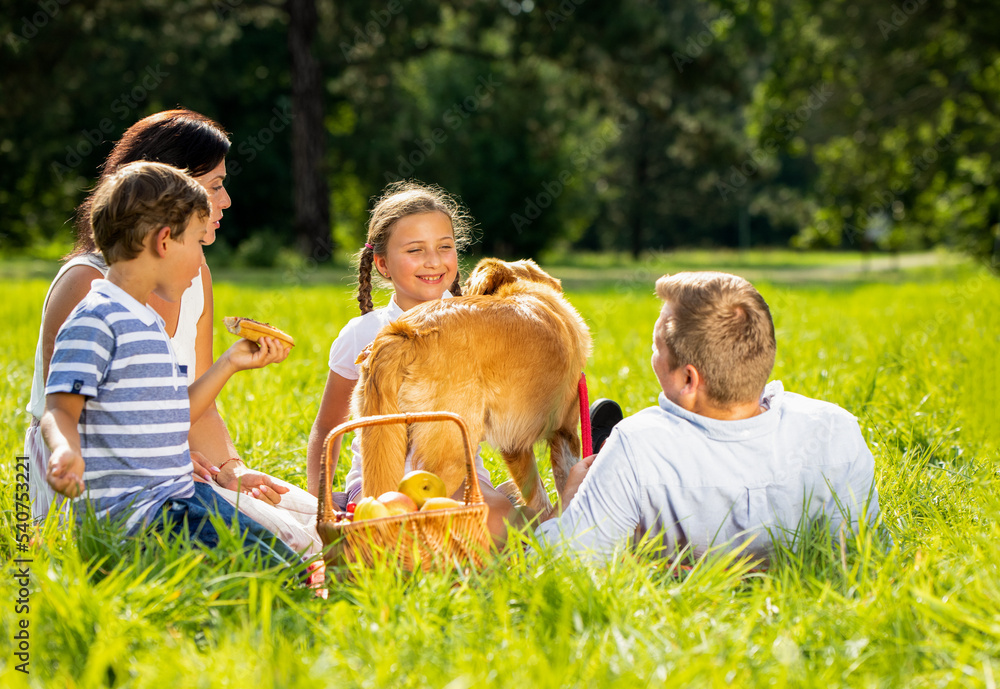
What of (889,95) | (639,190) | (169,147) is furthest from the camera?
(639,190)

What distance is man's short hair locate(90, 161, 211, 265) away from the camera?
7.36 ft

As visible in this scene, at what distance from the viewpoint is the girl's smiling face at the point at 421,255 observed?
3.30m

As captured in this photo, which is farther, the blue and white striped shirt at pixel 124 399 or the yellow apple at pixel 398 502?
the yellow apple at pixel 398 502

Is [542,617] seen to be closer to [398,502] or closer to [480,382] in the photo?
[398,502]

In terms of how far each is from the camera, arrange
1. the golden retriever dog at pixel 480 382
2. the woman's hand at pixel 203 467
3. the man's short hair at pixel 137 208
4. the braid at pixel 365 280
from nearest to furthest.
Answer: the man's short hair at pixel 137 208 → the golden retriever dog at pixel 480 382 → the woman's hand at pixel 203 467 → the braid at pixel 365 280

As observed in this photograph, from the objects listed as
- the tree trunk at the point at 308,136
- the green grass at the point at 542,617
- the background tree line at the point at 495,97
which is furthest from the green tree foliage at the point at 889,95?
the green grass at the point at 542,617

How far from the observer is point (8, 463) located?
3.26 m

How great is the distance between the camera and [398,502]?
7.65 feet

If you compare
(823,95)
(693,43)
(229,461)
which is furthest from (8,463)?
(823,95)

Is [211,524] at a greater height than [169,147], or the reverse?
→ [169,147]

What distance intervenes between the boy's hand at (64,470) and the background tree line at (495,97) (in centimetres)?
806

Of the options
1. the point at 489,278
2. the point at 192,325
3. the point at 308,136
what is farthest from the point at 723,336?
the point at 308,136

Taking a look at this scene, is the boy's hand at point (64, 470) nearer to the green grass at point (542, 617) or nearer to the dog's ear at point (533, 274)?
the green grass at point (542, 617)

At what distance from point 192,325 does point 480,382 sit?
113 cm
